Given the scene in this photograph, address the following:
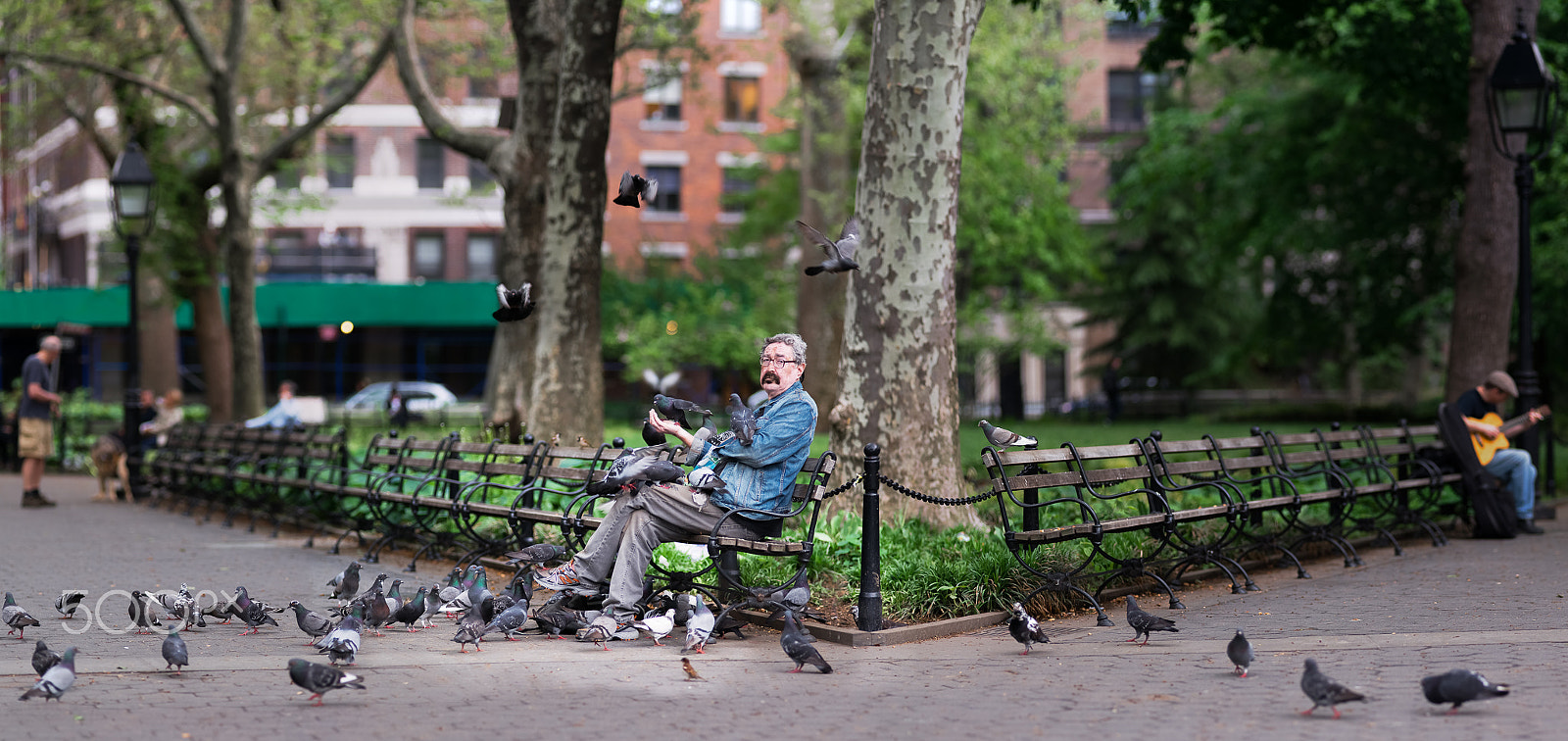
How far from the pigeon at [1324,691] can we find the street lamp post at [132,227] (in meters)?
16.0

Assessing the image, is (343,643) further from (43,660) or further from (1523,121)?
(1523,121)

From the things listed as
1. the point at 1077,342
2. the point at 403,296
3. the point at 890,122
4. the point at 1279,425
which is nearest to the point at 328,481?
the point at 890,122

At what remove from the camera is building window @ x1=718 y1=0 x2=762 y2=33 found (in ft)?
155

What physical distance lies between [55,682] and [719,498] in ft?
10.8

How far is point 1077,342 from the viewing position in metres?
50.4

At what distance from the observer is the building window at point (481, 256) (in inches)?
1875

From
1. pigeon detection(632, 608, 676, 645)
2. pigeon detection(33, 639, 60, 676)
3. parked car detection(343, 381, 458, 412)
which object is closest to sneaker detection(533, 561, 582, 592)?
pigeon detection(632, 608, 676, 645)

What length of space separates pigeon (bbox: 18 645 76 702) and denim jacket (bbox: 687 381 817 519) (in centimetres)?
321

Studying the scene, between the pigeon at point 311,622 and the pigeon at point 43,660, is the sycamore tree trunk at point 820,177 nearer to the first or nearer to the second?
the pigeon at point 311,622

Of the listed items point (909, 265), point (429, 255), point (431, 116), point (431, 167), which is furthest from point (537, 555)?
point (431, 167)

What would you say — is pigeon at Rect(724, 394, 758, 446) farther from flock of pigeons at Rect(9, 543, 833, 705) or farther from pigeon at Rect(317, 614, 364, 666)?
pigeon at Rect(317, 614, 364, 666)

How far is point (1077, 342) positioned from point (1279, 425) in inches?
800

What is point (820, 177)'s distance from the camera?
28.6m

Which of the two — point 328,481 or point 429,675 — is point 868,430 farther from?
point 328,481
